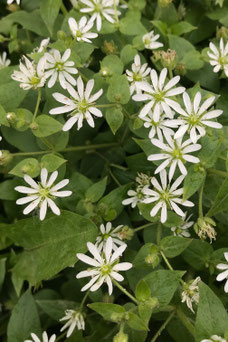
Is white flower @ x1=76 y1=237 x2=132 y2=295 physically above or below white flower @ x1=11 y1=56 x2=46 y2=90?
below

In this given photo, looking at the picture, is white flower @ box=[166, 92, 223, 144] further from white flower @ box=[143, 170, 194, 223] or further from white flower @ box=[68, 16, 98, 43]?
white flower @ box=[68, 16, 98, 43]

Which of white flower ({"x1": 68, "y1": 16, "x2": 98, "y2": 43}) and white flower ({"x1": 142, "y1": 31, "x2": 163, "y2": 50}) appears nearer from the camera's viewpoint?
white flower ({"x1": 68, "y1": 16, "x2": 98, "y2": 43})

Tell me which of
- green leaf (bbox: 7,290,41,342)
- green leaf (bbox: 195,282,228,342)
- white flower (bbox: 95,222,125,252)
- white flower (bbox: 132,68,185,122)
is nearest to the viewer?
green leaf (bbox: 195,282,228,342)

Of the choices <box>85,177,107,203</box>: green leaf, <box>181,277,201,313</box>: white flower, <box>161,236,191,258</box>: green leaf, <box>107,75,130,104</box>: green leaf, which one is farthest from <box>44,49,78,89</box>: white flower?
<box>181,277,201,313</box>: white flower

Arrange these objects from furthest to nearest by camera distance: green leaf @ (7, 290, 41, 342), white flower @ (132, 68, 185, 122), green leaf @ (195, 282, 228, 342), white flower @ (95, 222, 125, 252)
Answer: green leaf @ (7, 290, 41, 342) → white flower @ (95, 222, 125, 252) → white flower @ (132, 68, 185, 122) → green leaf @ (195, 282, 228, 342)

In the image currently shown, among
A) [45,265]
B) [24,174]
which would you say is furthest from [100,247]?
[24,174]

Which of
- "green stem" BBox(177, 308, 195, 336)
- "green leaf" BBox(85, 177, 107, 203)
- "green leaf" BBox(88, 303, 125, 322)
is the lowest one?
"green stem" BBox(177, 308, 195, 336)

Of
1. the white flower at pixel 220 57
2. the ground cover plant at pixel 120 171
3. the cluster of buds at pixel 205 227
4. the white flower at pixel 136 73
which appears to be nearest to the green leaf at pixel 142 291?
the ground cover plant at pixel 120 171

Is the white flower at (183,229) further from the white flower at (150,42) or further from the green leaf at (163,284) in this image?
the white flower at (150,42)
